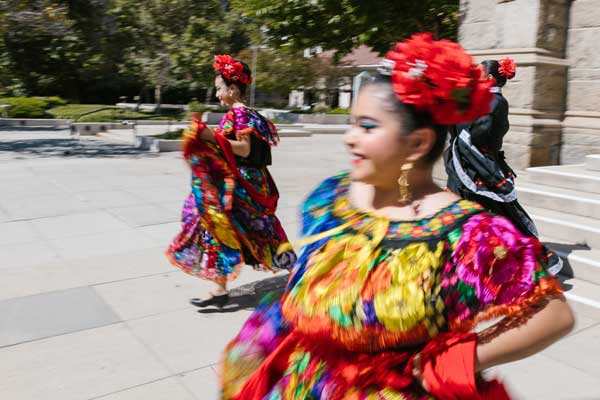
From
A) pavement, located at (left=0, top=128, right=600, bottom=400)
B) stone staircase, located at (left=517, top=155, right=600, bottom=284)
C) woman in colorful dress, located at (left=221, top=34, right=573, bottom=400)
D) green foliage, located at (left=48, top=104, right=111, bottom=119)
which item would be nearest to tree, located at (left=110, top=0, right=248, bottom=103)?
green foliage, located at (left=48, top=104, right=111, bottom=119)

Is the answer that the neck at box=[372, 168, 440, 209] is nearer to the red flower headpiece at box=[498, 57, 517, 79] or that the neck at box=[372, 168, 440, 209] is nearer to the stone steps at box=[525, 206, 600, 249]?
the red flower headpiece at box=[498, 57, 517, 79]

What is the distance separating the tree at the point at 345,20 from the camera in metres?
13.2

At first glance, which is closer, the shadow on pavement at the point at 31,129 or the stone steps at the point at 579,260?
the stone steps at the point at 579,260

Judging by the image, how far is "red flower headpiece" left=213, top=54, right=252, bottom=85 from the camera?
472cm

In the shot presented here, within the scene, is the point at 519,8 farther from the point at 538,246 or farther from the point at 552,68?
the point at 538,246

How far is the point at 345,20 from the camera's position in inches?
551

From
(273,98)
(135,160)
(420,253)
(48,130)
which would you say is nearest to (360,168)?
(420,253)

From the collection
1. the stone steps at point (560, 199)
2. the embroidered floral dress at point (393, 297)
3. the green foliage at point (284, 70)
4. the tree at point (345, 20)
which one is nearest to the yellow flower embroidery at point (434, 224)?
the embroidered floral dress at point (393, 297)

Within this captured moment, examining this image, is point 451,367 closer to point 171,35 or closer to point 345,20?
point 345,20

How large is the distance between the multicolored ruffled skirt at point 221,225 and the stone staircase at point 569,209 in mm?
2586

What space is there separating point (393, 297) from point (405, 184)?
0.35m

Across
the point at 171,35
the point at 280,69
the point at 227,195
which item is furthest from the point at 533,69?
the point at 280,69

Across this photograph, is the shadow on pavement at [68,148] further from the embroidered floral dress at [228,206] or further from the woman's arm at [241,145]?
the woman's arm at [241,145]

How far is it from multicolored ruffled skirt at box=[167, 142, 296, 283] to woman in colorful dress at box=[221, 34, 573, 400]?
9.49ft
